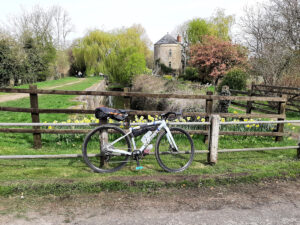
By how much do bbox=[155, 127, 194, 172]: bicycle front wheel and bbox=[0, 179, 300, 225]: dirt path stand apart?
26.8 inches

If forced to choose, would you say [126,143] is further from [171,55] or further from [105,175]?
[171,55]

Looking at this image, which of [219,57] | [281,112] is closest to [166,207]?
[281,112]

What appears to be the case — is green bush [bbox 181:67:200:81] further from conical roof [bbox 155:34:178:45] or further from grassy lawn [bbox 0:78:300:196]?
grassy lawn [bbox 0:78:300:196]

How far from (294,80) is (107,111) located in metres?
15.7

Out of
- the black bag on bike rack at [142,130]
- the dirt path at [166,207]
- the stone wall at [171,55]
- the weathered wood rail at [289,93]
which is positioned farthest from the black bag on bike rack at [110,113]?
the stone wall at [171,55]

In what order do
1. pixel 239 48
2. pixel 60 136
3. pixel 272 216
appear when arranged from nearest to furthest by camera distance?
pixel 272 216 < pixel 60 136 < pixel 239 48

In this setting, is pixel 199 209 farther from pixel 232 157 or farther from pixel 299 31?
pixel 299 31

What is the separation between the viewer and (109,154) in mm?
4133

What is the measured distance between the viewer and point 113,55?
1449 inches

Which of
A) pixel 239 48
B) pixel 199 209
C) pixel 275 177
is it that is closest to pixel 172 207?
pixel 199 209

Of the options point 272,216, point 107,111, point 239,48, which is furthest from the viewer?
point 239,48

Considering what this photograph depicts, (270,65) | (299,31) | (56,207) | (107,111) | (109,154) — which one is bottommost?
(56,207)

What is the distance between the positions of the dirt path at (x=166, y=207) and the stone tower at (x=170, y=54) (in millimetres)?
49752

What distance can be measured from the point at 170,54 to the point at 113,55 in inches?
788
